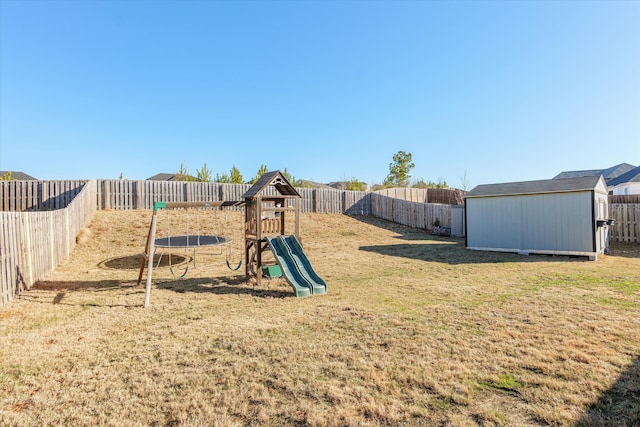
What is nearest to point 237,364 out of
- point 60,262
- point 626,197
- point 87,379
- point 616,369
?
point 87,379

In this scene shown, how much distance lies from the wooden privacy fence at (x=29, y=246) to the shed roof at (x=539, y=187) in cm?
1404

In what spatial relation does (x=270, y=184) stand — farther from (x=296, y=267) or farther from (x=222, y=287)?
(x=222, y=287)

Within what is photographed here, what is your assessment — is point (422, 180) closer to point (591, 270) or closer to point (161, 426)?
point (591, 270)

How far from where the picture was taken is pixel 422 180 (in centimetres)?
4197

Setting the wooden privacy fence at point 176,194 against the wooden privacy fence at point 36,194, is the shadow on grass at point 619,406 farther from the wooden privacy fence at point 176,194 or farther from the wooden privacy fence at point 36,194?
the wooden privacy fence at point 36,194

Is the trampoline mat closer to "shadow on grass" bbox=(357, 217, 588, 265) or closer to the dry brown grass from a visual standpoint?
the dry brown grass

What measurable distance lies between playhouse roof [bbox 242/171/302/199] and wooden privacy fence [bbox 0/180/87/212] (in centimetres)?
1285

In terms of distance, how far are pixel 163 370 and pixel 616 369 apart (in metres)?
4.62

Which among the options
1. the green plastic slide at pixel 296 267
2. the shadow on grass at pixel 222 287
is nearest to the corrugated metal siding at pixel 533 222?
the green plastic slide at pixel 296 267

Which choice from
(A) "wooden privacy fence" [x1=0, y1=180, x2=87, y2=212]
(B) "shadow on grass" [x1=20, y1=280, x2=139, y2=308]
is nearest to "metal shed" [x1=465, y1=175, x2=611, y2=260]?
(B) "shadow on grass" [x1=20, y1=280, x2=139, y2=308]

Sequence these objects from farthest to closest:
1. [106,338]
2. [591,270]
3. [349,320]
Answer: [591,270] → [349,320] → [106,338]

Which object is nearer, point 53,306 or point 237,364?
point 237,364

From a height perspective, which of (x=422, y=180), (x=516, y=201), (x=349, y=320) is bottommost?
(x=349, y=320)

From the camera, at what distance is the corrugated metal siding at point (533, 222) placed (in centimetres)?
1100
